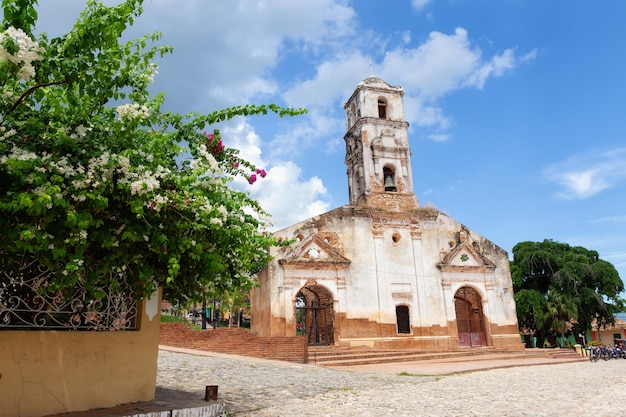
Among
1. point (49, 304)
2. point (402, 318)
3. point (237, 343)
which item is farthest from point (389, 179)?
point (49, 304)

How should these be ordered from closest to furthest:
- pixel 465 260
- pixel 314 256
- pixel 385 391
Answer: pixel 385 391, pixel 314 256, pixel 465 260

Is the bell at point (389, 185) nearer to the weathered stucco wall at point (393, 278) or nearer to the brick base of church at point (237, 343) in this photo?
the weathered stucco wall at point (393, 278)

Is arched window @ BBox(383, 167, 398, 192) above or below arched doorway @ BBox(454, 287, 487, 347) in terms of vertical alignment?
above

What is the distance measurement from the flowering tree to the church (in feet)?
48.4

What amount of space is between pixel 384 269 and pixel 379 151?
226 inches

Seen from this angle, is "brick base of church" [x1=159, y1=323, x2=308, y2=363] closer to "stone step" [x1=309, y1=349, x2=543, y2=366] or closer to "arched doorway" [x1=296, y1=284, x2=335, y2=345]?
"stone step" [x1=309, y1=349, x2=543, y2=366]

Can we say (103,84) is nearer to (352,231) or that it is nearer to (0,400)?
(0,400)

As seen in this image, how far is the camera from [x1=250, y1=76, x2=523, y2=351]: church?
20922 millimetres

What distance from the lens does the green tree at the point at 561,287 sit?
2953 cm

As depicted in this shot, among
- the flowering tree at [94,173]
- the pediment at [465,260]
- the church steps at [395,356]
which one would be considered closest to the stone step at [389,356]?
the church steps at [395,356]

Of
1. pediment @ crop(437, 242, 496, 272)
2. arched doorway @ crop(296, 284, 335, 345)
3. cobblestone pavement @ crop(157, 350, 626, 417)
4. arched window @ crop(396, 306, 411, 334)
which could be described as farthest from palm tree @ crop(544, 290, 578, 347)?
cobblestone pavement @ crop(157, 350, 626, 417)

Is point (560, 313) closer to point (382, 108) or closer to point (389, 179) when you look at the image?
point (389, 179)

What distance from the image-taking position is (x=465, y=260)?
2333cm

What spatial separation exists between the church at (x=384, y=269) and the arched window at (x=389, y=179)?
0.05 m
